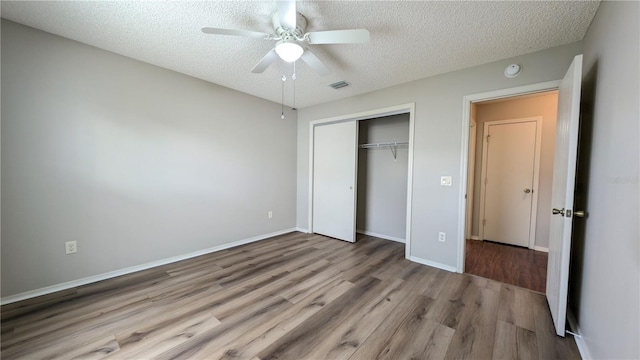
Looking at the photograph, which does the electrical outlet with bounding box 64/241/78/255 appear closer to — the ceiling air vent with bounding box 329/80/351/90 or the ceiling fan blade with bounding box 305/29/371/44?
the ceiling fan blade with bounding box 305/29/371/44

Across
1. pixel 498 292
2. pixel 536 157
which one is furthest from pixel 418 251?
pixel 536 157

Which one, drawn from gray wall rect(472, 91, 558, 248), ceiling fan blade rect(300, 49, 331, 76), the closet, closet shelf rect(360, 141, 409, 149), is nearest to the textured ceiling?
ceiling fan blade rect(300, 49, 331, 76)

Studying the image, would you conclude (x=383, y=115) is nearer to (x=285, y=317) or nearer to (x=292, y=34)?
(x=292, y=34)

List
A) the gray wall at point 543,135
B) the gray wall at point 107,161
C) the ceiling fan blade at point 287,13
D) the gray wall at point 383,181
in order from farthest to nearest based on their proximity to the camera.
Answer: the gray wall at point 383,181 < the gray wall at point 543,135 < the gray wall at point 107,161 < the ceiling fan blade at point 287,13

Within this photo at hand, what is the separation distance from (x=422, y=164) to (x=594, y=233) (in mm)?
1656

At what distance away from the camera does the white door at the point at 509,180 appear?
143 inches

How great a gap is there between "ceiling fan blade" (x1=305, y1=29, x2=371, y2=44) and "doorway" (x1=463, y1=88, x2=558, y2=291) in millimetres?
2441

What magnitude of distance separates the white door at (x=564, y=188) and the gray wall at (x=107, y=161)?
140 inches

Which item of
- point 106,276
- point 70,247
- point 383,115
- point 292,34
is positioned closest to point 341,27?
point 292,34

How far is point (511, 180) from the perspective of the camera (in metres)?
3.78

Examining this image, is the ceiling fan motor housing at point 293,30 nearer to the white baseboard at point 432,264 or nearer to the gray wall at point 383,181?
the gray wall at point 383,181

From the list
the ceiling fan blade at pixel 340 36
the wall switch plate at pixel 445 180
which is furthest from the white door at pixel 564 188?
the ceiling fan blade at pixel 340 36

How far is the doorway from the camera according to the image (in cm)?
346

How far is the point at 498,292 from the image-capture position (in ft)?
7.46
